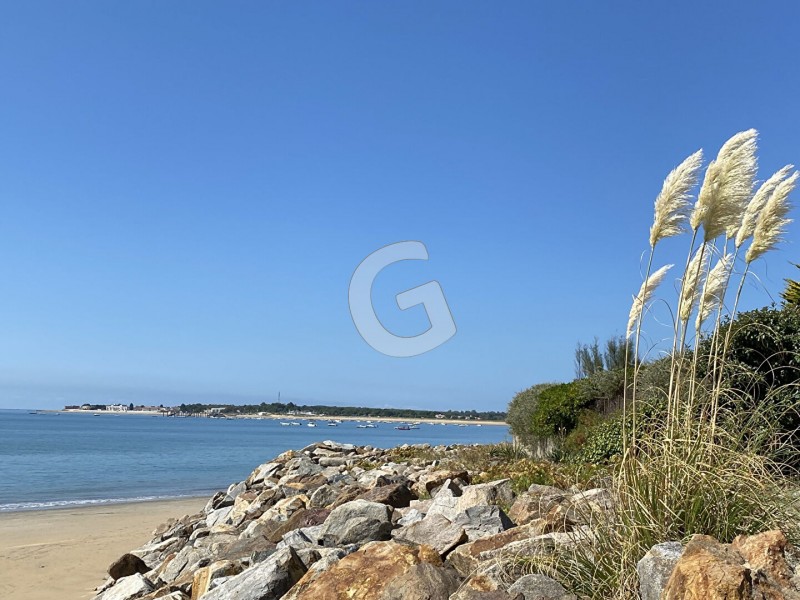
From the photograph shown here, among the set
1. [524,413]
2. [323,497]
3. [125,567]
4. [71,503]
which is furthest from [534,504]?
[71,503]

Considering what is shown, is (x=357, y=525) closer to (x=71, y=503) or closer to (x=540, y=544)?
(x=540, y=544)

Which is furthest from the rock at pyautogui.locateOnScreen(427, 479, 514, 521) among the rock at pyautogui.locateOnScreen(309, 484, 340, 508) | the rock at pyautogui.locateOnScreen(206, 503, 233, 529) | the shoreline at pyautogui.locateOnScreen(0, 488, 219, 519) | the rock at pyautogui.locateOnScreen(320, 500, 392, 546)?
the shoreline at pyautogui.locateOnScreen(0, 488, 219, 519)

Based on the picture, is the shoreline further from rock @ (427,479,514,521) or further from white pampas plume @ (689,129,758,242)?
white pampas plume @ (689,129,758,242)

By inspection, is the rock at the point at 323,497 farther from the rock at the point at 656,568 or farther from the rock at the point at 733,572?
the rock at the point at 733,572

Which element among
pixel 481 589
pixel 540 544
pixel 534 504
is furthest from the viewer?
pixel 534 504

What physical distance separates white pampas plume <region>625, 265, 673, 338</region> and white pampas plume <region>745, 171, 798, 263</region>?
0.66m

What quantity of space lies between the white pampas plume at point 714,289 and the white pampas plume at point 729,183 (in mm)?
673

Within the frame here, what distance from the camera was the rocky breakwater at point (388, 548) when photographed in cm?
420

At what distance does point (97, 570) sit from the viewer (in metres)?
12.0

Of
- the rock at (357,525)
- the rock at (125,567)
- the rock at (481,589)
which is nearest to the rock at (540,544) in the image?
the rock at (481,589)

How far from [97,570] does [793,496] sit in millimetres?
11288

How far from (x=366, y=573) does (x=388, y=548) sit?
0.29m

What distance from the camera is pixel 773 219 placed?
5141 millimetres

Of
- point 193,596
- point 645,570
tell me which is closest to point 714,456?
point 645,570
